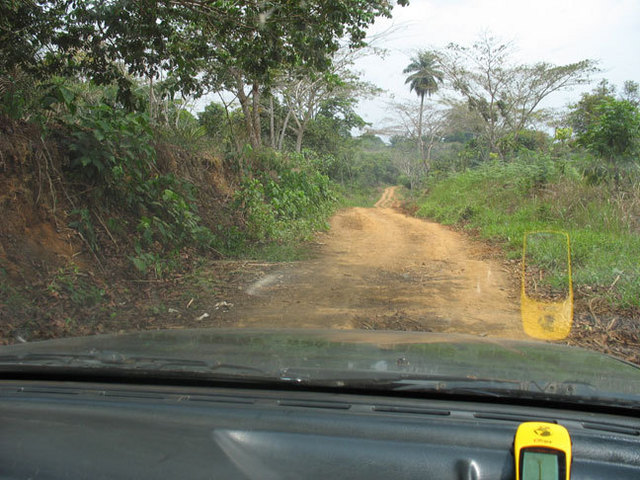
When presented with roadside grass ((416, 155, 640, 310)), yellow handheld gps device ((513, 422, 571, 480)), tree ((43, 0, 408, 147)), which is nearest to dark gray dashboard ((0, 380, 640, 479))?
yellow handheld gps device ((513, 422, 571, 480))

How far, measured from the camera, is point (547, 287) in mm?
6883

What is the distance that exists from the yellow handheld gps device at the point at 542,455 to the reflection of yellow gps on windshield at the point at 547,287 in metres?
4.20

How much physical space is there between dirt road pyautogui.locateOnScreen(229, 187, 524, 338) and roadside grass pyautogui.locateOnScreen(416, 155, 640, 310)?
3.54 feet

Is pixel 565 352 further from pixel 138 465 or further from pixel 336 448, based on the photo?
pixel 138 465

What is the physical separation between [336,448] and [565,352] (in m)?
1.60

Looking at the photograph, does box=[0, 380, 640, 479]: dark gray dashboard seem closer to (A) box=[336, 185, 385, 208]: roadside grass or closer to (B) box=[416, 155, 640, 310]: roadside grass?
(B) box=[416, 155, 640, 310]: roadside grass

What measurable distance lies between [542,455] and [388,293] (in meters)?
5.50

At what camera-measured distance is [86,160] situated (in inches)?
248

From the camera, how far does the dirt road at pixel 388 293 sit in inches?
220

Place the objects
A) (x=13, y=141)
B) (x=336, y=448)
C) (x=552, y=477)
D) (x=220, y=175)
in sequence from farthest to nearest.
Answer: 1. (x=220, y=175)
2. (x=13, y=141)
3. (x=336, y=448)
4. (x=552, y=477)

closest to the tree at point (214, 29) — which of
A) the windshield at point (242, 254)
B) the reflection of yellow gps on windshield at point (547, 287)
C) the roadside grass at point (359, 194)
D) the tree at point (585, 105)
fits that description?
the windshield at point (242, 254)

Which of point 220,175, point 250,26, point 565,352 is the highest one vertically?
point 250,26

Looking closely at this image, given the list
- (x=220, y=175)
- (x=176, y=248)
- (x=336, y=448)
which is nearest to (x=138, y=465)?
(x=336, y=448)

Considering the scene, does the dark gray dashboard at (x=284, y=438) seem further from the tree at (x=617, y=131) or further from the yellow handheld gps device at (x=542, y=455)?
the tree at (x=617, y=131)
